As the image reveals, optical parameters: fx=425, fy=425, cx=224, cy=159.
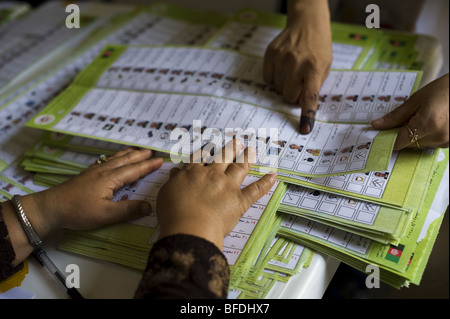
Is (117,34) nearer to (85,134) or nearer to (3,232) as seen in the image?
(85,134)

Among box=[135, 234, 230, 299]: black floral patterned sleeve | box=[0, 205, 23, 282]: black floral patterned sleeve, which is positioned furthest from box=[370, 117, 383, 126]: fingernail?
box=[0, 205, 23, 282]: black floral patterned sleeve

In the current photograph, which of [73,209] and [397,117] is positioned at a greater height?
[397,117]

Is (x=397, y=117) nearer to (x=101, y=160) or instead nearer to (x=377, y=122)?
(x=377, y=122)

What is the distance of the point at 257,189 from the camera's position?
62cm

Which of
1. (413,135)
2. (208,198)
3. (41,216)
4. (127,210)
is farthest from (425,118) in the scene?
(41,216)

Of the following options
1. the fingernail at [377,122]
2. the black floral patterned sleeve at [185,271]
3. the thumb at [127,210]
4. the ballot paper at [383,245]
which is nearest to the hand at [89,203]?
the thumb at [127,210]

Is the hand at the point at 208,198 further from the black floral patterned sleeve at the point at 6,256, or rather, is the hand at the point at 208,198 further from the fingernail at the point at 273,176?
the black floral patterned sleeve at the point at 6,256

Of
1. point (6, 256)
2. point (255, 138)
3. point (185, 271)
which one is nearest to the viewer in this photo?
point (185, 271)

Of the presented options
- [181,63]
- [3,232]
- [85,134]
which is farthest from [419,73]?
[3,232]

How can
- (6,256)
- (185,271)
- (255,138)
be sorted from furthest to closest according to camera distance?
(255,138) < (6,256) < (185,271)

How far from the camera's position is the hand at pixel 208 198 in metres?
0.56

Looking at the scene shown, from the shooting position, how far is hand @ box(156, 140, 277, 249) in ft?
1.83

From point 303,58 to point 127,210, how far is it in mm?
435

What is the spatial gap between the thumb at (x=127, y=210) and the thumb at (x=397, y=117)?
39 centimetres
